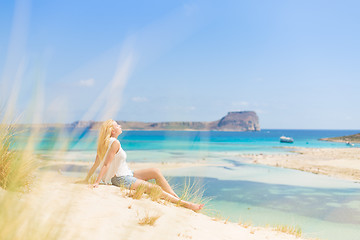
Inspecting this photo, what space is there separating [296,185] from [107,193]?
9.12 m

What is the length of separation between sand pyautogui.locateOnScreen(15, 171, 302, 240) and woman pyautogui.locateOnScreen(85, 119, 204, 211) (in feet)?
0.54

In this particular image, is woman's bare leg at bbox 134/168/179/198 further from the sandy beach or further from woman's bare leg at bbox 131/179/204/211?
the sandy beach

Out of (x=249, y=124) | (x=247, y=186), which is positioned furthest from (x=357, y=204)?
(x=249, y=124)

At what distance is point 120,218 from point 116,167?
1.54 meters

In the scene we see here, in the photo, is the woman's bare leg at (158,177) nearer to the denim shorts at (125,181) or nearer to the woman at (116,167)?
the woman at (116,167)

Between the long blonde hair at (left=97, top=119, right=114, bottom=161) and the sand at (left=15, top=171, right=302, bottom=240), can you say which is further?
the long blonde hair at (left=97, top=119, right=114, bottom=161)

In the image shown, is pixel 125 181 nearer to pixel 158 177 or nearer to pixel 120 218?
pixel 158 177

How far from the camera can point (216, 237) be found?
427 cm

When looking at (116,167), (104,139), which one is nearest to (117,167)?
(116,167)

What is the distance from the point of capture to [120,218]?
157 inches

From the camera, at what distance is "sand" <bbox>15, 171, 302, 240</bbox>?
3.46 metres

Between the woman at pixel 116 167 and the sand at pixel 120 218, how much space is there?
0.54 ft

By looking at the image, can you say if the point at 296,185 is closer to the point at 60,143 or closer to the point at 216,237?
the point at 216,237

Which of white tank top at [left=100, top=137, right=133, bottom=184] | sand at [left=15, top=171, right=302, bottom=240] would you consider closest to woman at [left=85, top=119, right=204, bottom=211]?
white tank top at [left=100, top=137, right=133, bottom=184]
